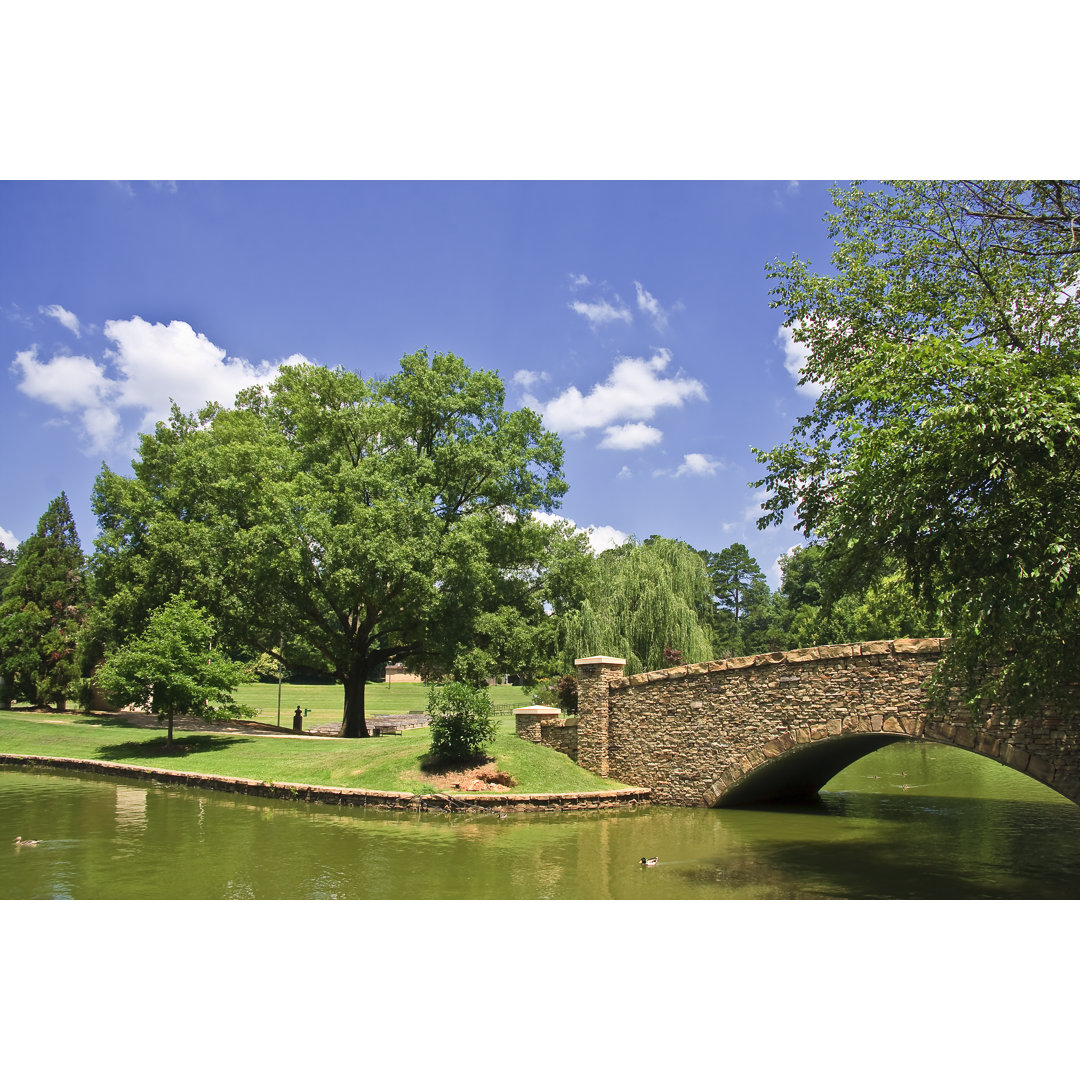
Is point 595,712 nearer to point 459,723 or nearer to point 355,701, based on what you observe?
point 459,723

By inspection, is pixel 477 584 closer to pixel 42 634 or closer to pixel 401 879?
pixel 401 879

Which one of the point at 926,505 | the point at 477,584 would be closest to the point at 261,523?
the point at 477,584

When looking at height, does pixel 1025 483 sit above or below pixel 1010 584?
above

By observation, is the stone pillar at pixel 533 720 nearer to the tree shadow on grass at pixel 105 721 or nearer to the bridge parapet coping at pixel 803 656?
the bridge parapet coping at pixel 803 656

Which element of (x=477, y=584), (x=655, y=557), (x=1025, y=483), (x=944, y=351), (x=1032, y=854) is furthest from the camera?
(x=655, y=557)

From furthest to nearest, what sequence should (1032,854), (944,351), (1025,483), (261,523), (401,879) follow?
(261,523)
(1032,854)
(401,879)
(944,351)
(1025,483)

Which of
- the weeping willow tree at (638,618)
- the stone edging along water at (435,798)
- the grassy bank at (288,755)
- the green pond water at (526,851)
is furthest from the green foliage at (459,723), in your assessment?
the weeping willow tree at (638,618)

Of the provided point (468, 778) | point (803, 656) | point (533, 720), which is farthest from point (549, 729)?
point (803, 656)

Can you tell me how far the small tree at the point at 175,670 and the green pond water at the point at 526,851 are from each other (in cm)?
488

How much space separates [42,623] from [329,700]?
21.3 m

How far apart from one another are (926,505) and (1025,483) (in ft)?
3.09

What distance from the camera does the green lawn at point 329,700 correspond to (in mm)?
41781

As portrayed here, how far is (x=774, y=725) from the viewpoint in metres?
15.2

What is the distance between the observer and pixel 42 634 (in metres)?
34.6
